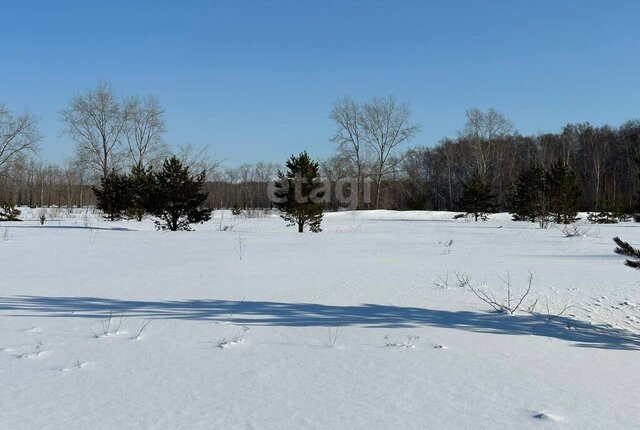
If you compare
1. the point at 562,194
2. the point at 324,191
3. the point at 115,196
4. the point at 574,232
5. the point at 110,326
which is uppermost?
the point at 562,194

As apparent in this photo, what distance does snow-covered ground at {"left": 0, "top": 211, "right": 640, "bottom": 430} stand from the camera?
7.69 ft

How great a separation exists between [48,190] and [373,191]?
70.9m

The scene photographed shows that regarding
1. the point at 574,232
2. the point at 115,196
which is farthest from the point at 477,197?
the point at 115,196

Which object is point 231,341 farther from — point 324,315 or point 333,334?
point 324,315

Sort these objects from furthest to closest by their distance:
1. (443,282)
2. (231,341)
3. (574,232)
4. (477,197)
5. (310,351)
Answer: (477,197), (574,232), (443,282), (231,341), (310,351)

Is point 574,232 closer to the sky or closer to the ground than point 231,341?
closer to the sky

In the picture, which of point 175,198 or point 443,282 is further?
point 175,198

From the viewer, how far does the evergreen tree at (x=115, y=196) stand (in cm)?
2986

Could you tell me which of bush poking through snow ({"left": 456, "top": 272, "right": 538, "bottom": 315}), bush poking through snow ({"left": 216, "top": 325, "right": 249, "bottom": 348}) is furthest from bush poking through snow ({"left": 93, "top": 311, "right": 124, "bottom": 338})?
bush poking through snow ({"left": 456, "top": 272, "right": 538, "bottom": 315})

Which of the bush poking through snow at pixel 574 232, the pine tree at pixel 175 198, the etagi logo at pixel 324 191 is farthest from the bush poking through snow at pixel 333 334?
the etagi logo at pixel 324 191

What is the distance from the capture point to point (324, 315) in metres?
4.64

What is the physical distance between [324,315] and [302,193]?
16.2 metres

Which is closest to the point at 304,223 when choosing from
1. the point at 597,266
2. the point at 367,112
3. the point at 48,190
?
the point at 597,266

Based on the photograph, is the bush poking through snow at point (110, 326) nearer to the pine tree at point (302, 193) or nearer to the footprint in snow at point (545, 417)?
the footprint in snow at point (545, 417)
